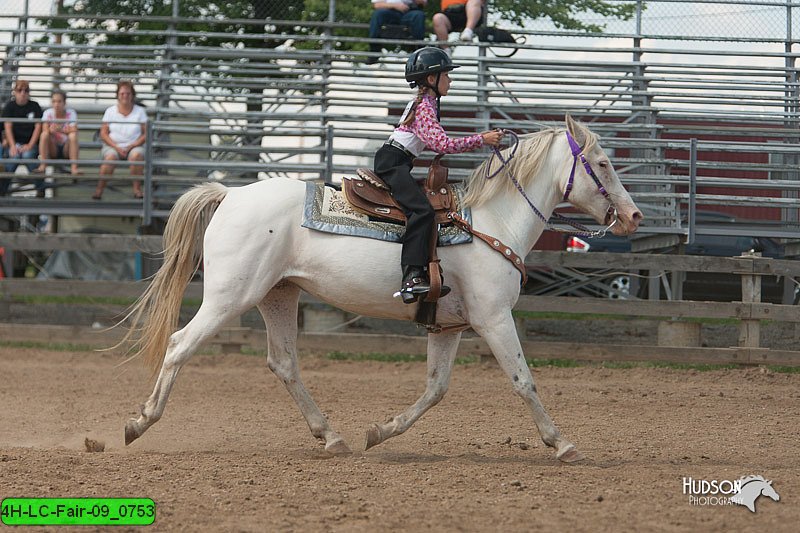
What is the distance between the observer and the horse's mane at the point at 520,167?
23.0 ft

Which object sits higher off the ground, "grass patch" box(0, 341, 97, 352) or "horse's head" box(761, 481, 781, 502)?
"horse's head" box(761, 481, 781, 502)

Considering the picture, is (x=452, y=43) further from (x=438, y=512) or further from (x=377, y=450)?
(x=438, y=512)

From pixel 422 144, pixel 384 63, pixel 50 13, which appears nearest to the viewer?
pixel 422 144

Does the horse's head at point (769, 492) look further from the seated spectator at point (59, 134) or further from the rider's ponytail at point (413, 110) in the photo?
the seated spectator at point (59, 134)

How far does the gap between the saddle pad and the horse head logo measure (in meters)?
A: 2.37

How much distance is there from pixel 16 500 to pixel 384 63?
12.0 m

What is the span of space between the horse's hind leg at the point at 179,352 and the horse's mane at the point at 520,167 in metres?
1.87

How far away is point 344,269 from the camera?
678 centimetres

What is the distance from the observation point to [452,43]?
44.1 feet

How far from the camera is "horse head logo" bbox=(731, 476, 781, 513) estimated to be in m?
5.21

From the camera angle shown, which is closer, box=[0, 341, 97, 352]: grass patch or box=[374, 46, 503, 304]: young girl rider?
box=[374, 46, 503, 304]: young girl rider

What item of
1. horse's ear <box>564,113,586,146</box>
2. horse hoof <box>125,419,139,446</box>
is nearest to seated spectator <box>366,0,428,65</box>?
horse's ear <box>564,113,586,146</box>

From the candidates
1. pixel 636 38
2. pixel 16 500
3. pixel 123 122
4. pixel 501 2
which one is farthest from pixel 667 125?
pixel 16 500

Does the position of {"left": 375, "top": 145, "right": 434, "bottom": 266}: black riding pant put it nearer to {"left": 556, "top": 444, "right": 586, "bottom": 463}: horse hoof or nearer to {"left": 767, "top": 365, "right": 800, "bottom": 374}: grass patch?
{"left": 556, "top": 444, "right": 586, "bottom": 463}: horse hoof
